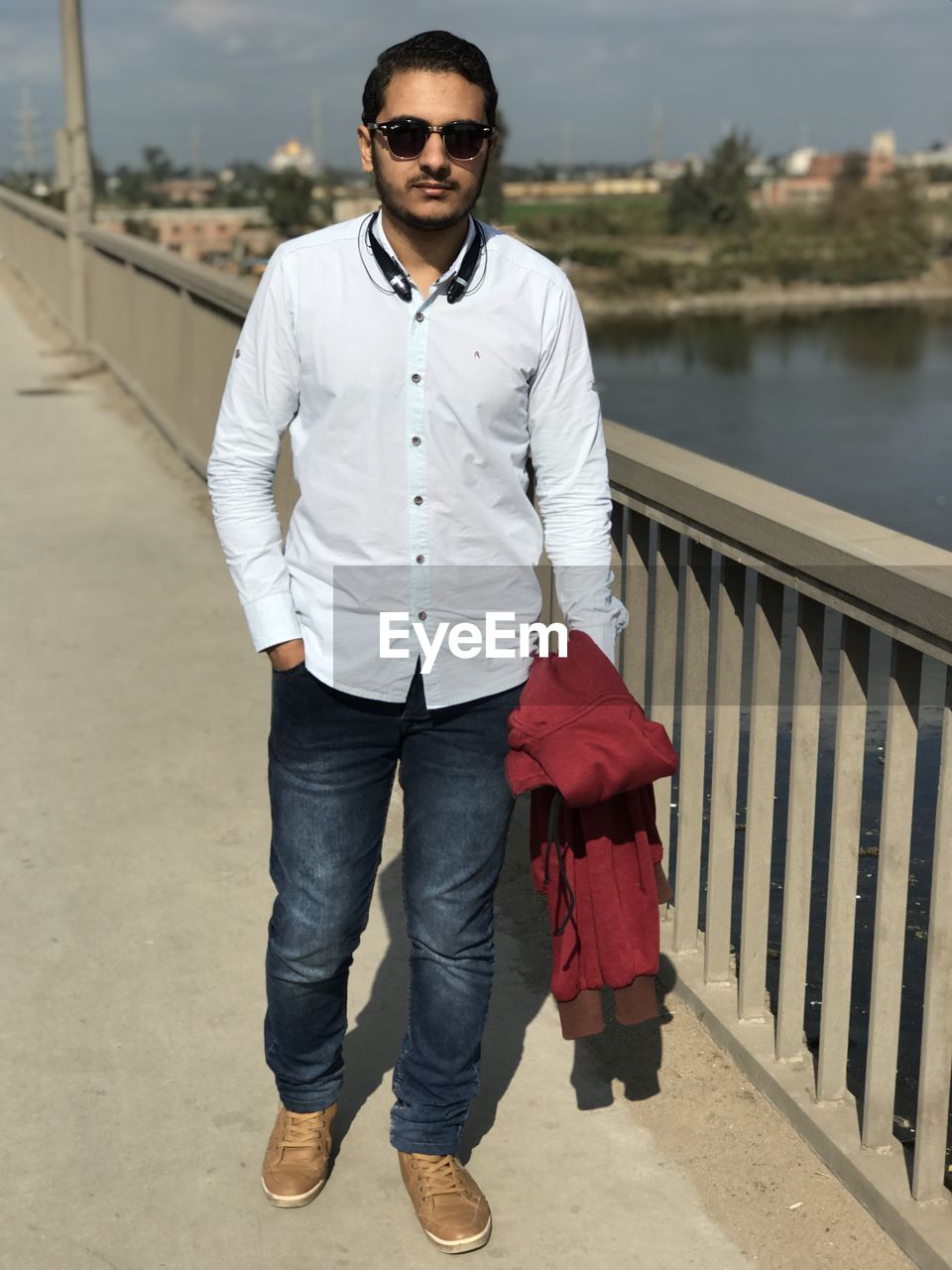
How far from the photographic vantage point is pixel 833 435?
128 ft

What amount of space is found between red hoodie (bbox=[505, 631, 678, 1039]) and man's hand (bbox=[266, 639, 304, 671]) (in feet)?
1.17

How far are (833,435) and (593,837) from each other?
37331 millimetres

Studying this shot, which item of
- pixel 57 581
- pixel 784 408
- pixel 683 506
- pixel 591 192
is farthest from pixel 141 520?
pixel 591 192

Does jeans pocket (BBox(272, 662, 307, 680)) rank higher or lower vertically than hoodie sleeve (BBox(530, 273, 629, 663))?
lower

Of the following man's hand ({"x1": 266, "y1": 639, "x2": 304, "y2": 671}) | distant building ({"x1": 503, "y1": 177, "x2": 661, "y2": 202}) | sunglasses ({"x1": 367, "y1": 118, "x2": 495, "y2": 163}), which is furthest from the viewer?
distant building ({"x1": 503, "y1": 177, "x2": 661, "y2": 202})

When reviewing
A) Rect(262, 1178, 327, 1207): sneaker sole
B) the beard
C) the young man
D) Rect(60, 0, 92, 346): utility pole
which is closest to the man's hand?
the young man

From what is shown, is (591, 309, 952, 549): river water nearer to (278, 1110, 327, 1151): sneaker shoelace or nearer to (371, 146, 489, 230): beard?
(278, 1110, 327, 1151): sneaker shoelace

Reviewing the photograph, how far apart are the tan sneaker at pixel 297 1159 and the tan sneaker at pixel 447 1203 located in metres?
0.15

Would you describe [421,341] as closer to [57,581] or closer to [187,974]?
[187,974]

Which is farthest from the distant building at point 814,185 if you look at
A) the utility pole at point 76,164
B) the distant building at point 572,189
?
the utility pole at point 76,164

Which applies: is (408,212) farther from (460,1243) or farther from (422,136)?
(460,1243)

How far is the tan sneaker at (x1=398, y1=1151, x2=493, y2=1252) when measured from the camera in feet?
9.59

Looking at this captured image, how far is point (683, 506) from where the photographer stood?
3.33 metres

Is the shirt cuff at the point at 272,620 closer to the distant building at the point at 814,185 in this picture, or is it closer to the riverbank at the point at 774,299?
the riverbank at the point at 774,299
